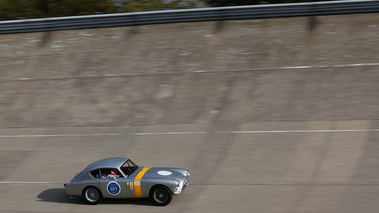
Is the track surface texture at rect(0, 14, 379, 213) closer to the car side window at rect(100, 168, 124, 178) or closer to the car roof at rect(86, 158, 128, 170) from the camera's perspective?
the car side window at rect(100, 168, 124, 178)

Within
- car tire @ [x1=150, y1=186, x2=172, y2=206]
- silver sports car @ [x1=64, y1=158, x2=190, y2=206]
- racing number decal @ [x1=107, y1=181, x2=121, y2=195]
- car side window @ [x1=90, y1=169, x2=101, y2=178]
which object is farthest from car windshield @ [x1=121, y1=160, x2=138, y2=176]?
car tire @ [x1=150, y1=186, x2=172, y2=206]

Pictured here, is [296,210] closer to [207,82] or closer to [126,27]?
[207,82]

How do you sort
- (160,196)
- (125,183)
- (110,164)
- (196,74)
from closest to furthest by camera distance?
(160,196)
(125,183)
(110,164)
(196,74)

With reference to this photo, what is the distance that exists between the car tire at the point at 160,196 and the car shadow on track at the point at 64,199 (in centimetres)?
25

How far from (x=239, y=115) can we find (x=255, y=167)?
3692 mm

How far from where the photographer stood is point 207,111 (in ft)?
56.0

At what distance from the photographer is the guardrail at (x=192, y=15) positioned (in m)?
20.9

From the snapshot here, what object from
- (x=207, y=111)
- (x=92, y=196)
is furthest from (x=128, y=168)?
(x=207, y=111)

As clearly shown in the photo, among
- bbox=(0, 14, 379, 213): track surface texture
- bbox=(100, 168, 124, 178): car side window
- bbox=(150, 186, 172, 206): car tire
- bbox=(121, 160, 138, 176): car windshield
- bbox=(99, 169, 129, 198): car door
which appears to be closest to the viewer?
bbox=(150, 186, 172, 206): car tire

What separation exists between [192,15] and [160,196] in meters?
12.9

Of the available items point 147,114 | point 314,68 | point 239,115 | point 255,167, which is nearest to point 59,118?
point 147,114

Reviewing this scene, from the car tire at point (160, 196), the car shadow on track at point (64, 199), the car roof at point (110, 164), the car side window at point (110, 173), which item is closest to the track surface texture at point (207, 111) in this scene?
the car shadow on track at point (64, 199)

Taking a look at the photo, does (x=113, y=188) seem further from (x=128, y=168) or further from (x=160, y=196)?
(x=160, y=196)

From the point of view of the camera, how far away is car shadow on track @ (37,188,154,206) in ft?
38.2
